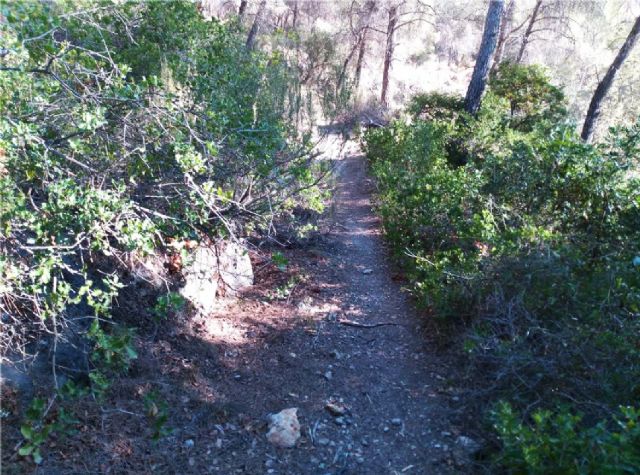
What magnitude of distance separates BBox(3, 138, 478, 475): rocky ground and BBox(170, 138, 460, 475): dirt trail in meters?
0.01

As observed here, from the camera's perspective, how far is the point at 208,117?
4.07 metres

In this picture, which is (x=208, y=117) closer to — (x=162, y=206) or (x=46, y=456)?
(x=162, y=206)

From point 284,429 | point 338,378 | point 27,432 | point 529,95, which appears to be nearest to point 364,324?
point 338,378

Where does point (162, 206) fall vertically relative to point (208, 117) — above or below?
below

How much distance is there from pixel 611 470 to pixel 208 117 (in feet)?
11.9

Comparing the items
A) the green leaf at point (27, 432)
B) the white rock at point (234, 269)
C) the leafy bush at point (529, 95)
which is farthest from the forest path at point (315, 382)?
the leafy bush at point (529, 95)

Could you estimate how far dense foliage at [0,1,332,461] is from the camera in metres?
2.89

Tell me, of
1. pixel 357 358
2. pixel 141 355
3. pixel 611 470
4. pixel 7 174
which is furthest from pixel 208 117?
pixel 611 470

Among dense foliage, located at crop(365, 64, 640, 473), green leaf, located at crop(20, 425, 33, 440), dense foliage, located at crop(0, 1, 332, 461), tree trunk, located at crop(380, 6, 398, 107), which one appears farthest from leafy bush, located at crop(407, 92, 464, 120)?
green leaf, located at crop(20, 425, 33, 440)

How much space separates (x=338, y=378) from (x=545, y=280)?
1.95 metres

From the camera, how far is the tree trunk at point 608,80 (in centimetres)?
973

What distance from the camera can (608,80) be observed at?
→ 991 cm

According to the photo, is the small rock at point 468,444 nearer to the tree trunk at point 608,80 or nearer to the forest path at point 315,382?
the forest path at point 315,382

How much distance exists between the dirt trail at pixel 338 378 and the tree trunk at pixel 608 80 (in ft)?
22.2
